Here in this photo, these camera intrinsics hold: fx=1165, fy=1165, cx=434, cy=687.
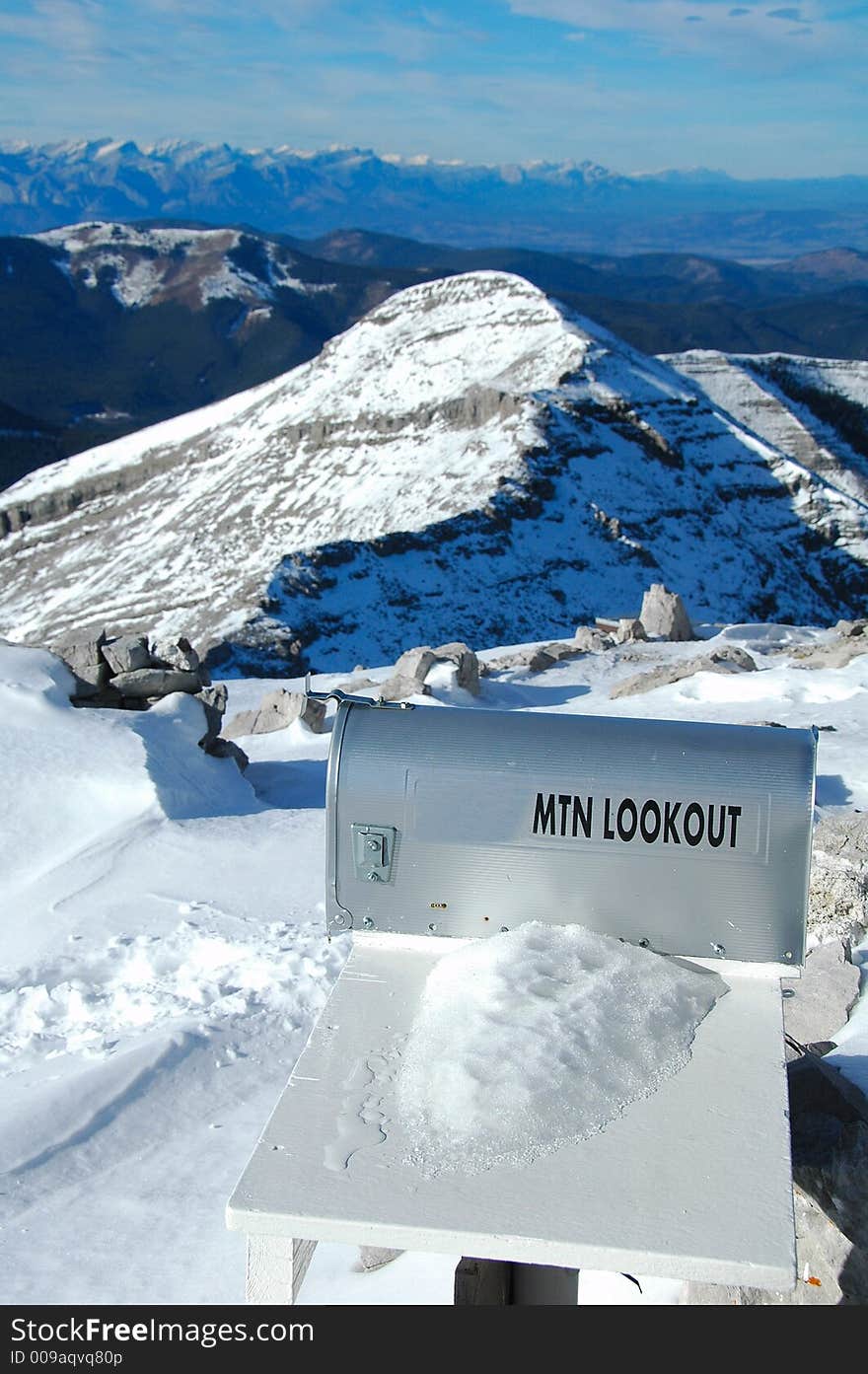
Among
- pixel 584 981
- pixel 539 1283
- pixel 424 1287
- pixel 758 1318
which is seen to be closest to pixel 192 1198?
pixel 424 1287

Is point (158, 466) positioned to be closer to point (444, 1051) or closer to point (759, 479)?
point (759, 479)

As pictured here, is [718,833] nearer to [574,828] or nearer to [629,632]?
[574,828]

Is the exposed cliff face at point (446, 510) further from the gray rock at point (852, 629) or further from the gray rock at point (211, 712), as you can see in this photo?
the gray rock at point (211, 712)

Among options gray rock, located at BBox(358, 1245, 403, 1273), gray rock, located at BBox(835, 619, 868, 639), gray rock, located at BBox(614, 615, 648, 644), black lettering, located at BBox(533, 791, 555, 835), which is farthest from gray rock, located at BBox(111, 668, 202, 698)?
gray rock, located at BBox(835, 619, 868, 639)

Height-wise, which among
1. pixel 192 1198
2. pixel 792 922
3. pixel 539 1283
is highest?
pixel 792 922

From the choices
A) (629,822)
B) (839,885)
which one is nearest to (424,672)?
(839,885)

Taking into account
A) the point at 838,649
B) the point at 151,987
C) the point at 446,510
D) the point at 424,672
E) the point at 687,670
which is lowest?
the point at 446,510
